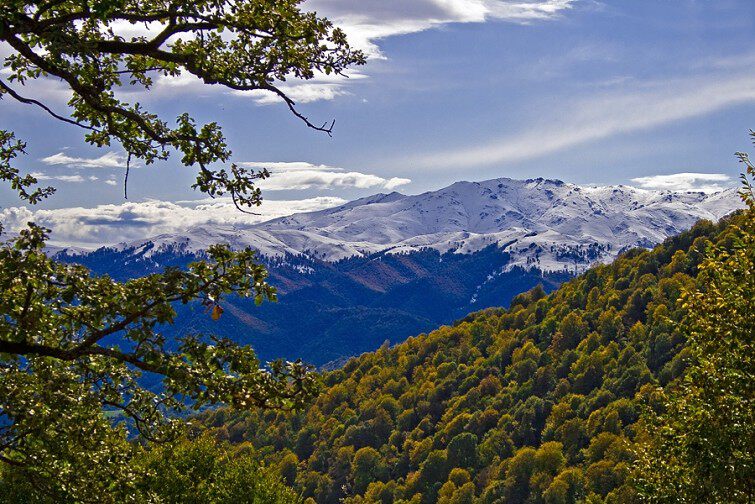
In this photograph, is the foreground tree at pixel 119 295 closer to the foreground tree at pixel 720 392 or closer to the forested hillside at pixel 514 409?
the foreground tree at pixel 720 392

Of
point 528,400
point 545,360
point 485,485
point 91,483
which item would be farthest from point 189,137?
point 545,360

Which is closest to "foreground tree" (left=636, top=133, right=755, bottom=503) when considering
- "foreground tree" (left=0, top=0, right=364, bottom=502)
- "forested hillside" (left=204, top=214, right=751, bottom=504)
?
"foreground tree" (left=0, top=0, right=364, bottom=502)

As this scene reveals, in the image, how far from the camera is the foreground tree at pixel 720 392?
21.8 metres

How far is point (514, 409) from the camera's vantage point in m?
150

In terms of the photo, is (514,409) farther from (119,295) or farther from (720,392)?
(119,295)

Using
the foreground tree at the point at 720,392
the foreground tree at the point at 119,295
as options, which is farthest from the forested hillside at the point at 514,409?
the foreground tree at the point at 119,295

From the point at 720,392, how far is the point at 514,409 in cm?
13113

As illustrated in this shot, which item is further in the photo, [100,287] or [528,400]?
[528,400]

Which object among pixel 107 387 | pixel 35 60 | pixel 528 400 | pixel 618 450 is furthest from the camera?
pixel 528 400

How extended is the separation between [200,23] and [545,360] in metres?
162

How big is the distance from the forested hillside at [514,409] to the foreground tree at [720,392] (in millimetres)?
71185

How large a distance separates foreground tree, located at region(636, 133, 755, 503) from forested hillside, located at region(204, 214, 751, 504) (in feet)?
234

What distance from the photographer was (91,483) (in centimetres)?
1263

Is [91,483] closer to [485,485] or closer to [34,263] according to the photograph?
[34,263]
